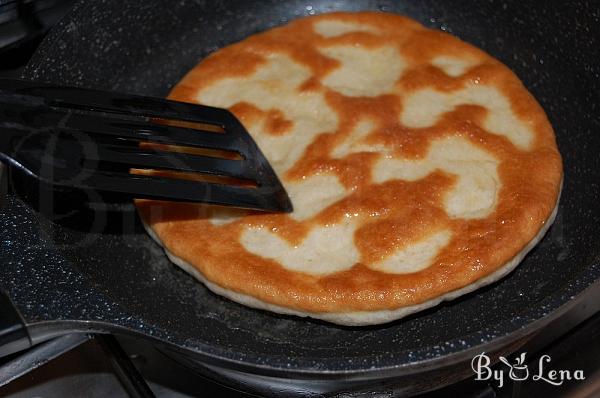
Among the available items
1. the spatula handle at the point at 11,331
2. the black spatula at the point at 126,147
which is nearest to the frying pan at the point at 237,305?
the spatula handle at the point at 11,331

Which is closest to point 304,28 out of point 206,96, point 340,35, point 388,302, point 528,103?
point 340,35

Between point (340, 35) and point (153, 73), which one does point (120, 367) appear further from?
point (340, 35)

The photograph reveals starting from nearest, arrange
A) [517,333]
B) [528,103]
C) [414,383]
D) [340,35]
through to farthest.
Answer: [517,333]
[414,383]
[528,103]
[340,35]

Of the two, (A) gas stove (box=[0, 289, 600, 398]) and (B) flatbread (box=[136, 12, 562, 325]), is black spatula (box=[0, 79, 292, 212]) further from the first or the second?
(A) gas stove (box=[0, 289, 600, 398])

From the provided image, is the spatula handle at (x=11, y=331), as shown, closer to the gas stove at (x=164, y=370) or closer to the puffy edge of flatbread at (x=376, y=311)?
the gas stove at (x=164, y=370)

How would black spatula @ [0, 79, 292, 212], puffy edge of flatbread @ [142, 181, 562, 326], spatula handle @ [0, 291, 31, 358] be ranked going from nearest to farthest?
spatula handle @ [0, 291, 31, 358]
black spatula @ [0, 79, 292, 212]
puffy edge of flatbread @ [142, 181, 562, 326]

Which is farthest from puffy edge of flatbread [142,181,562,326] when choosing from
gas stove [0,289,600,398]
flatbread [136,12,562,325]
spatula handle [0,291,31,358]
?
spatula handle [0,291,31,358]

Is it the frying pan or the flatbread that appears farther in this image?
the flatbread
